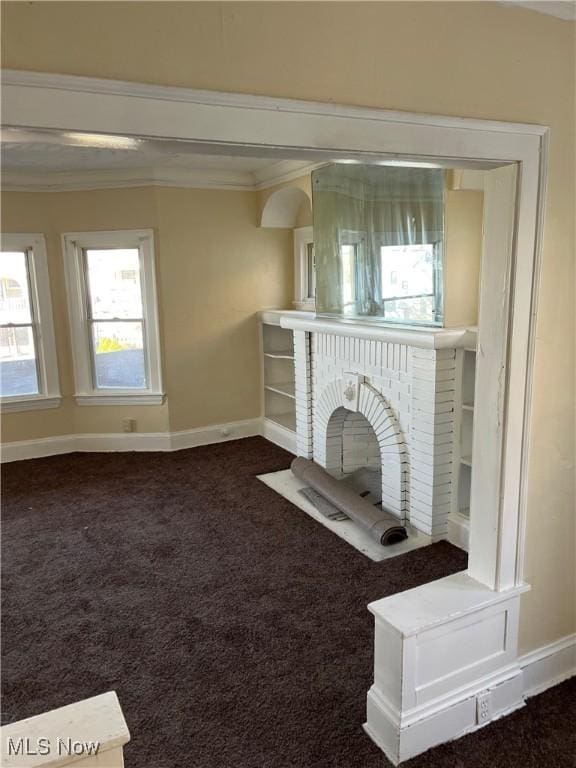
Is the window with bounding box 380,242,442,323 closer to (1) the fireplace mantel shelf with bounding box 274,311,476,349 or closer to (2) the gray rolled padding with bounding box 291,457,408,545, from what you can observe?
(1) the fireplace mantel shelf with bounding box 274,311,476,349

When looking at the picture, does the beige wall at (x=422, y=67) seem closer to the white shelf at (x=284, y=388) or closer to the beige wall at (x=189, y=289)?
the white shelf at (x=284, y=388)

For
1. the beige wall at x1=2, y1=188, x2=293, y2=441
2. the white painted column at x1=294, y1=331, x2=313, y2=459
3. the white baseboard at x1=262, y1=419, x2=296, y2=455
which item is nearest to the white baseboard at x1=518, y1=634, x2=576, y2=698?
the white painted column at x1=294, y1=331, x2=313, y2=459

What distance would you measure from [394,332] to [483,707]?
2054 mm

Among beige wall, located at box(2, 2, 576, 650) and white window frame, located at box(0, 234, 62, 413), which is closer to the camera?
beige wall, located at box(2, 2, 576, 650)

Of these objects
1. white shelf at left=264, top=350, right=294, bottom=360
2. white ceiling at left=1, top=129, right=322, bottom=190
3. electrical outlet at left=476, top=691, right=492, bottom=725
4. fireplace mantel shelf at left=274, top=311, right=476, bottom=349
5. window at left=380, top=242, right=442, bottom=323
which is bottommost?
electrical outlet at left=476, top=691, right=492, bottom=725

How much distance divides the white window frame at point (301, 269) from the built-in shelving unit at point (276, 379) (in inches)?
13.6

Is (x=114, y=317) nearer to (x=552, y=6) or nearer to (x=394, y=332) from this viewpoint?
(x=394, y=332)

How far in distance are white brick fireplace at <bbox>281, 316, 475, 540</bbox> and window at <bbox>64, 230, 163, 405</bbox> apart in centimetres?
153

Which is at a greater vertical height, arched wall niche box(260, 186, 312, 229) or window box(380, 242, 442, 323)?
arched wall niche box(260, 186, 312, 229)

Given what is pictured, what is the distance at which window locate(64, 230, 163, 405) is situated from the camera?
500cm

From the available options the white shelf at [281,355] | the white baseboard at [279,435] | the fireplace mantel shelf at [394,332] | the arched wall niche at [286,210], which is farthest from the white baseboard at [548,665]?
the arched wall niche at [286,210]

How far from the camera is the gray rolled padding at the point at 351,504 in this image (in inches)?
134

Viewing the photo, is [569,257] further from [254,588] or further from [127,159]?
[127,159]

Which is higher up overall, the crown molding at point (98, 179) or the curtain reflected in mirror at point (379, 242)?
the crown molding at point (98, 179)
